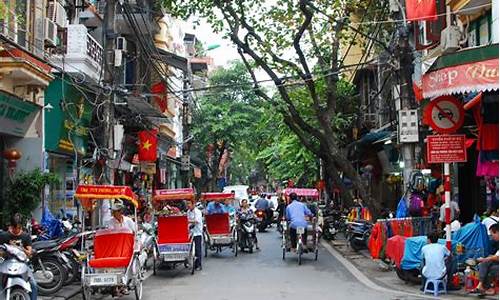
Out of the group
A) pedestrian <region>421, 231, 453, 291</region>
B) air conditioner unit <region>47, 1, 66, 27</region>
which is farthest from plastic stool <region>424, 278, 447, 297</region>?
air conditioner unit <region>47, 1, 66, 27</region>

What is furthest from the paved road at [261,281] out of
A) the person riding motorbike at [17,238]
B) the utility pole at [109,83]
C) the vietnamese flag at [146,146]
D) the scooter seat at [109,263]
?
the vietnamese flag at [146,146]

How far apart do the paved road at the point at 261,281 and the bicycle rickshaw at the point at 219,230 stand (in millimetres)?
562

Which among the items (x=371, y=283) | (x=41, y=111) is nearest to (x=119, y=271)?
(x=371, y=283)

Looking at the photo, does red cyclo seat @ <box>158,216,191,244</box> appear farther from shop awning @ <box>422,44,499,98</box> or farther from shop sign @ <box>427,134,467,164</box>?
shop awning @ <box>422,44,499,98</box>

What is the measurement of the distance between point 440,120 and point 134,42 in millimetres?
18847

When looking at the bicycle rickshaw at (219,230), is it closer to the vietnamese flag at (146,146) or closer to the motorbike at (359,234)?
the motorbike at (359,234)

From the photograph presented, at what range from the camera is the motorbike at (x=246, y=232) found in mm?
18562

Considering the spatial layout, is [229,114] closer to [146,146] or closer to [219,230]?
[146,146]

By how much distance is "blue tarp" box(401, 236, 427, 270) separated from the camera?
11.9 m

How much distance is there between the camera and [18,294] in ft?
29.2

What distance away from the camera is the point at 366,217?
20609mm

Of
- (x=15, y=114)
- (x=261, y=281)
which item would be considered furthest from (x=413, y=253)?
(x=15, y=114)

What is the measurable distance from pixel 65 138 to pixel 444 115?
1066 centimetres

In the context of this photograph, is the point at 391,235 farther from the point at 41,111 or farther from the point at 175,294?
the point at 41,111
